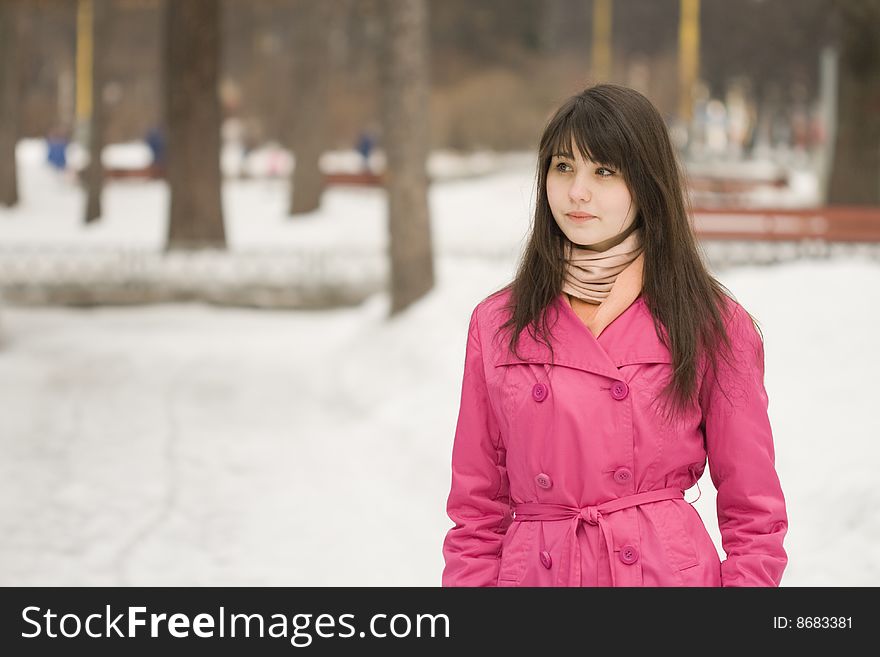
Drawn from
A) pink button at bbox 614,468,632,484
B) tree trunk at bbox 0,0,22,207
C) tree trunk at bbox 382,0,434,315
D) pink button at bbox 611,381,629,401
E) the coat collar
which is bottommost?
pink button at bbox 614,468,632,484

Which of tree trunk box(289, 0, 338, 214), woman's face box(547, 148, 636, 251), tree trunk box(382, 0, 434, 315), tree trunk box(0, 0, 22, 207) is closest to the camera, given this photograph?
woman's face box(547, 148, 636, 251)

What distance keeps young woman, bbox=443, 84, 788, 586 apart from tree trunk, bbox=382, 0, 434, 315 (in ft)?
35.1

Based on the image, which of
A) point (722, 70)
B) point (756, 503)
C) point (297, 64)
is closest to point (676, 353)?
point (756, 503)

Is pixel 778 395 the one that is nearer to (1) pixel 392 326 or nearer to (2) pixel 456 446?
(1) pixel 392 326

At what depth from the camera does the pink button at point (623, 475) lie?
2.84m

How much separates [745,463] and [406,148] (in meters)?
10.9

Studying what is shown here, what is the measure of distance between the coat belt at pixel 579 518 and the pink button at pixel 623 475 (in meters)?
0.04

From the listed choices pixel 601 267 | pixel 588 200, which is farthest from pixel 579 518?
pixel 588 200

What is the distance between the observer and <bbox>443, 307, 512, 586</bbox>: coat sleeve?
9.91ft

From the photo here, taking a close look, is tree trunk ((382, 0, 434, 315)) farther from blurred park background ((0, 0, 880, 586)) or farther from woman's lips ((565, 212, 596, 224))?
woman's lips ((565, 212, 596, 224))

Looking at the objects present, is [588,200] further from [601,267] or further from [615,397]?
[615,397]

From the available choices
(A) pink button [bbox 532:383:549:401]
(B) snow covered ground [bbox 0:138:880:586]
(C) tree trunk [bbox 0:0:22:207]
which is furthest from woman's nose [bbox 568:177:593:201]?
(C) tree trunk [bbox 0:0:22:207]

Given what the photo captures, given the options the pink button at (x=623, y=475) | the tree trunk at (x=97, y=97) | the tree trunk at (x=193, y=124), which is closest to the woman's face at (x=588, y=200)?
the pink button at (x=623, y=475)

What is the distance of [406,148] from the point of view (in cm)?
1362
